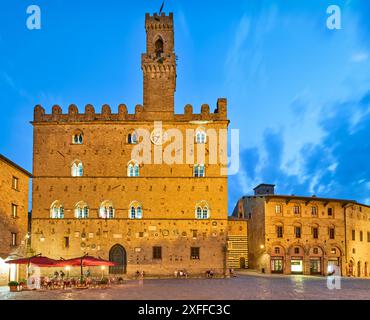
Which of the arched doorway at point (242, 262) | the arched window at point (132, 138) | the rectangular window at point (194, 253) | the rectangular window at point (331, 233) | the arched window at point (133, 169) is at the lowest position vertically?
the arched doorway at point (242, 262)

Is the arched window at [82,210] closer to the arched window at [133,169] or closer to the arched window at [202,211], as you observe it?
the arched window at [133,169]

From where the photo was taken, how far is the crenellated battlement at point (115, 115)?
4062 cm

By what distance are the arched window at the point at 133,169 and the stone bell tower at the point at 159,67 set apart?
4.51 m

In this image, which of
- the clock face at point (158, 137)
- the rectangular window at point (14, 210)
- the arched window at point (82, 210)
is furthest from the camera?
the clock face at point (158, 137)

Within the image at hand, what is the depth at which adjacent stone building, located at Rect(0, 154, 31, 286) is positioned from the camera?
31.2m

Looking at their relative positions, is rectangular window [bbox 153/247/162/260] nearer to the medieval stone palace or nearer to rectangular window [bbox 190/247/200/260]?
the medieval stone palace

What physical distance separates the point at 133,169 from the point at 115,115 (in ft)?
17.2

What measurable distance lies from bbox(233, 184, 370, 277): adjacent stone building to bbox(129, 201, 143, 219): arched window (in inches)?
629

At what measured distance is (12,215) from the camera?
3325cm

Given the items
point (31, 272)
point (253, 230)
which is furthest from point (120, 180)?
point (253, 230)

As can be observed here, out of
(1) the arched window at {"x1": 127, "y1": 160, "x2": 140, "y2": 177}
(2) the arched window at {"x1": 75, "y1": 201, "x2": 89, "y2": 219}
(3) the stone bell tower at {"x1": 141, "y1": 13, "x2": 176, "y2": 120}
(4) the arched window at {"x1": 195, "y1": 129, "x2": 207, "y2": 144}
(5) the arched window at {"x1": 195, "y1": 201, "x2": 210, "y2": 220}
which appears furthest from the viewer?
(3) the stone bell tower at {"x1": 141, "y1": 13, "x2": 176, "y2": 120}

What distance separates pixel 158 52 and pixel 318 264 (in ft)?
93.6

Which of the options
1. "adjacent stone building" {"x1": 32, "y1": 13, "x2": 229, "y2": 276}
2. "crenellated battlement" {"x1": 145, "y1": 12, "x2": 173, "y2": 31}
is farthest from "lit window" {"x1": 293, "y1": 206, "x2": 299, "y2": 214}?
"crenellated battlement" {"x1": 145, "y1": 12, "x2": 173, "y2": 31}

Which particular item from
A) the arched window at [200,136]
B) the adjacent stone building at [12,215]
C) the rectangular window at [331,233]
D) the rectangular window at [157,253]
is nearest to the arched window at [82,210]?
the adjacent stone building at [12,215]
